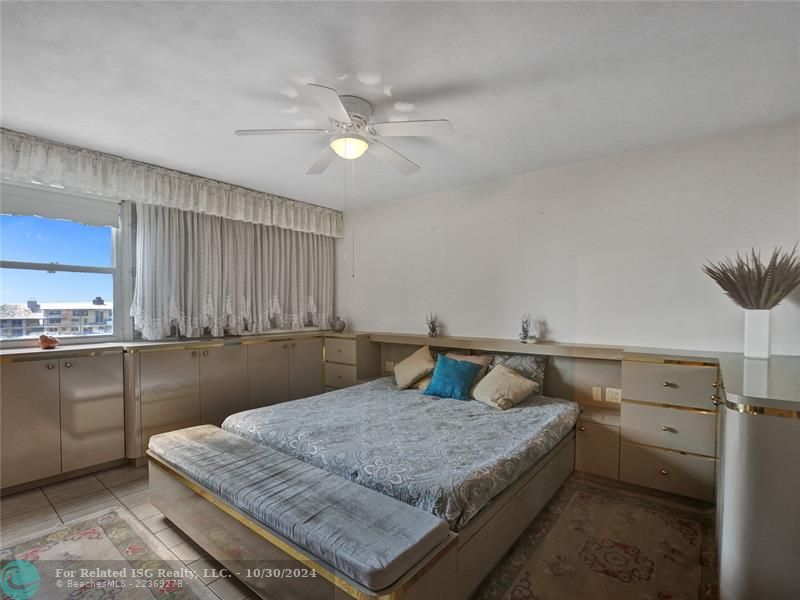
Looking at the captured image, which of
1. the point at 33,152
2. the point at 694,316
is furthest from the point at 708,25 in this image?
the point at 33,152

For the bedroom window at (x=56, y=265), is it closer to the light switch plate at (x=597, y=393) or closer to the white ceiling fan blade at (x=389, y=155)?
the white ceiling fan blade at (x=389, y=155)

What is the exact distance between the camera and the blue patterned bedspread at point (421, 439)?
169 centimetres

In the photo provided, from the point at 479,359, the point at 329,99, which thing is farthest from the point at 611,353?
the point at 329,99

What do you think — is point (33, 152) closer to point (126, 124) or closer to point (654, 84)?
point (126, 124)

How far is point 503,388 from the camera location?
2934mm

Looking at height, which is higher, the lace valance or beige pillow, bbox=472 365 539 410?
the lace valance

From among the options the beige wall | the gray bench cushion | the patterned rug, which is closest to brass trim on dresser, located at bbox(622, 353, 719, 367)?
the beige wall

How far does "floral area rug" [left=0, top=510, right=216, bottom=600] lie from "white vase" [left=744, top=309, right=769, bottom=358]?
10.6ft

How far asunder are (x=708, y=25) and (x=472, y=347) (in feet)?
8.30

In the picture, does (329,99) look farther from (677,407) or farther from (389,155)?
(677,407)

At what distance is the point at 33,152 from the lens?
8.62 feet

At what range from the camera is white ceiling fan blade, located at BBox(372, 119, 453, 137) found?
77.3 inches

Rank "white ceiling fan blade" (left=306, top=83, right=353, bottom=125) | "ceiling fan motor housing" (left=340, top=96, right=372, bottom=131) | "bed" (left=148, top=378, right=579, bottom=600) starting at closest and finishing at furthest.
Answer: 1. "bed" (left=148, top=378, right=579, bottom=600)
2. "white ceiling fan blade" (left=306, top=83, right=353, bottom=125)
3. "ceiling fan motor housing" (left=340, top=96, right=372, bottom=131)

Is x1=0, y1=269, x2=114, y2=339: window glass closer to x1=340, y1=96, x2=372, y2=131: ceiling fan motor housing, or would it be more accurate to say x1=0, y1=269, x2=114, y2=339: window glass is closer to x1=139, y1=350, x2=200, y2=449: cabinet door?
x1=139, y1=350, x2=200, y2=449: cabinet door
